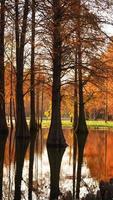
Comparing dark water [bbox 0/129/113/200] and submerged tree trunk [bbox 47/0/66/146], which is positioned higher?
submerged tree trunk [bbox 47/0/66/146]

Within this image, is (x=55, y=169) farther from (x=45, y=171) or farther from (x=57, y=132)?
(x=57, y=132)

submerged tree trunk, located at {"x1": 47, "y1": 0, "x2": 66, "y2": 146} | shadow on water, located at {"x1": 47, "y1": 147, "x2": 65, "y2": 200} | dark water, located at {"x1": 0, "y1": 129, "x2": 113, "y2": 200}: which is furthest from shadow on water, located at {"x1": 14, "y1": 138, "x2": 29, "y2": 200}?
submerged tree trunk, located at {"x1": 47, "y1": 0, "x2": 66, "y2": 146}

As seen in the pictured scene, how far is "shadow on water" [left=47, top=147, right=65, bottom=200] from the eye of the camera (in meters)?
11.3

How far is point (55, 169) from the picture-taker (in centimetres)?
1559

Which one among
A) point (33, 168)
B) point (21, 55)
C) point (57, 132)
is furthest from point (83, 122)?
point (33, 168)

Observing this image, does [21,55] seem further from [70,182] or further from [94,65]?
[70,182]

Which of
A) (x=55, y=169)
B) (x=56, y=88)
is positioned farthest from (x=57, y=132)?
(x=55, y=169)

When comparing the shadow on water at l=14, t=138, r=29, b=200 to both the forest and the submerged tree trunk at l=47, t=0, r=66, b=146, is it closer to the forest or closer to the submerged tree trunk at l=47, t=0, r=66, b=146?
the forest

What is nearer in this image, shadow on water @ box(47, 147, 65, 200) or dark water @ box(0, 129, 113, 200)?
shadow on water @ box(47, 147, 65, 200)

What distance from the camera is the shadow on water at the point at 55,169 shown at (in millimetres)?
11273

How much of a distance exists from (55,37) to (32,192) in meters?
14.6

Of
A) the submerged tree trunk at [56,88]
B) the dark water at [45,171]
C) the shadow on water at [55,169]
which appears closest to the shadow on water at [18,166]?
the dark water at [45,171]

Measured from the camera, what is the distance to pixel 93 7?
80.5 ft

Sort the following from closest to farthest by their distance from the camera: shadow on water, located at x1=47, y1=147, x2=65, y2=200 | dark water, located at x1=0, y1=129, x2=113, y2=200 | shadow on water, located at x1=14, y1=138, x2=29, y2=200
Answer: shadow on water, located at x1=14, y1=138, x2=29, y2=200 → shadow on water, located at x1=47, y1=147, x2=65, y2=200 → dark water, located at x1=0, y1=129, x2=113, y2=200
